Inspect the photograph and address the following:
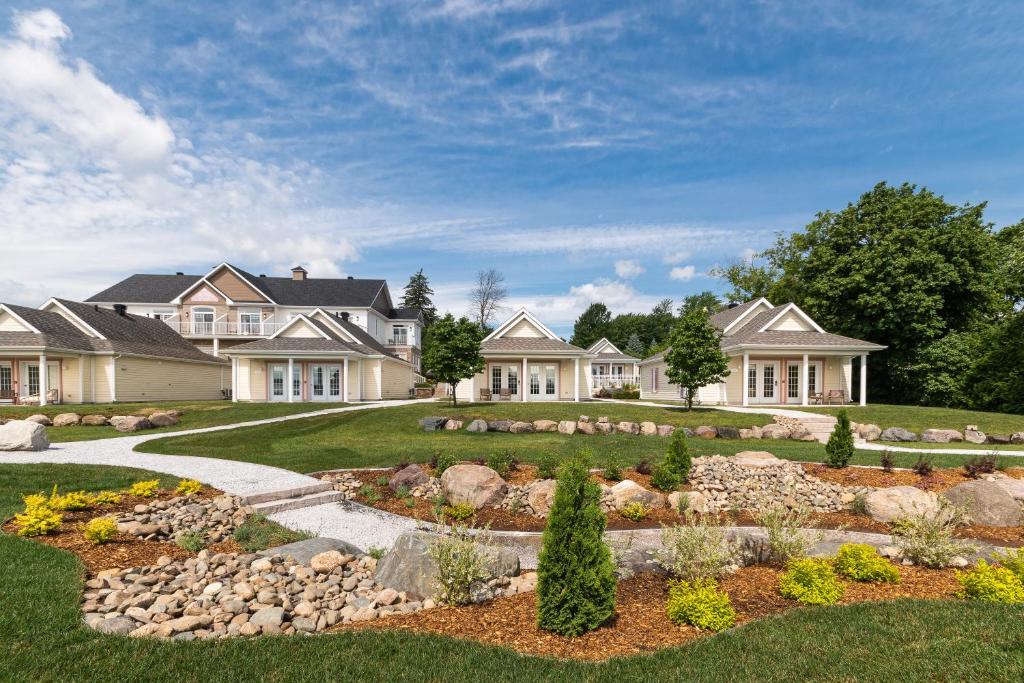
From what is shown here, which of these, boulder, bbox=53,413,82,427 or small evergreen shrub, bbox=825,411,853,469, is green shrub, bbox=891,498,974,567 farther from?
boulder, bbox=53,413,82,427

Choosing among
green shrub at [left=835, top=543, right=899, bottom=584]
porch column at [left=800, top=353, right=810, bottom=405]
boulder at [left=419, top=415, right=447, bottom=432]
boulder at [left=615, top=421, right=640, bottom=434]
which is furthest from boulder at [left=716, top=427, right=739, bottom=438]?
porch column at [left=800, top=353, right=810, bottom=405]

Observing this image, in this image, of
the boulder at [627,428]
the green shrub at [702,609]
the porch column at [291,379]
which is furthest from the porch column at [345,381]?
the green shrub at [702,609]

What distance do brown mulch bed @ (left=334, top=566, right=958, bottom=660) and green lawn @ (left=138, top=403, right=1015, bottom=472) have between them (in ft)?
17.6

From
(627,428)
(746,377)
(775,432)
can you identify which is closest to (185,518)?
(627,428)

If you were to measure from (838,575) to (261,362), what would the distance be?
96.9 feet

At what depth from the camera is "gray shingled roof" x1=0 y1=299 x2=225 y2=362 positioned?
24.0m

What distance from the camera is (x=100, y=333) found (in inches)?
1047

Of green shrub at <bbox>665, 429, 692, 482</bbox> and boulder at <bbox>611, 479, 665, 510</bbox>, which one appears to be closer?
boulder at <bbox>611, 479, 665, 510</bbox>

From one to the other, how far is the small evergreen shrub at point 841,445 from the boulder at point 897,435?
8444mm

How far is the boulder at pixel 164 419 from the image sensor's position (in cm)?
1819

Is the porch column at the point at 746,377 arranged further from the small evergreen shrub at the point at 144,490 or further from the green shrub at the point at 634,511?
the small evergreen shrub at the point at 144,490

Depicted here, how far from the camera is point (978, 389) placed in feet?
80.4

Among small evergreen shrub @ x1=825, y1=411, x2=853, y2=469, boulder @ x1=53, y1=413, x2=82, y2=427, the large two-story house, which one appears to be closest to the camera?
small evergreen shrub @ x1=825, y1=411, x2=853, y2=469

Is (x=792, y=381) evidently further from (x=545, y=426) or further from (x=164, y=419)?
(x=164, y=419)
